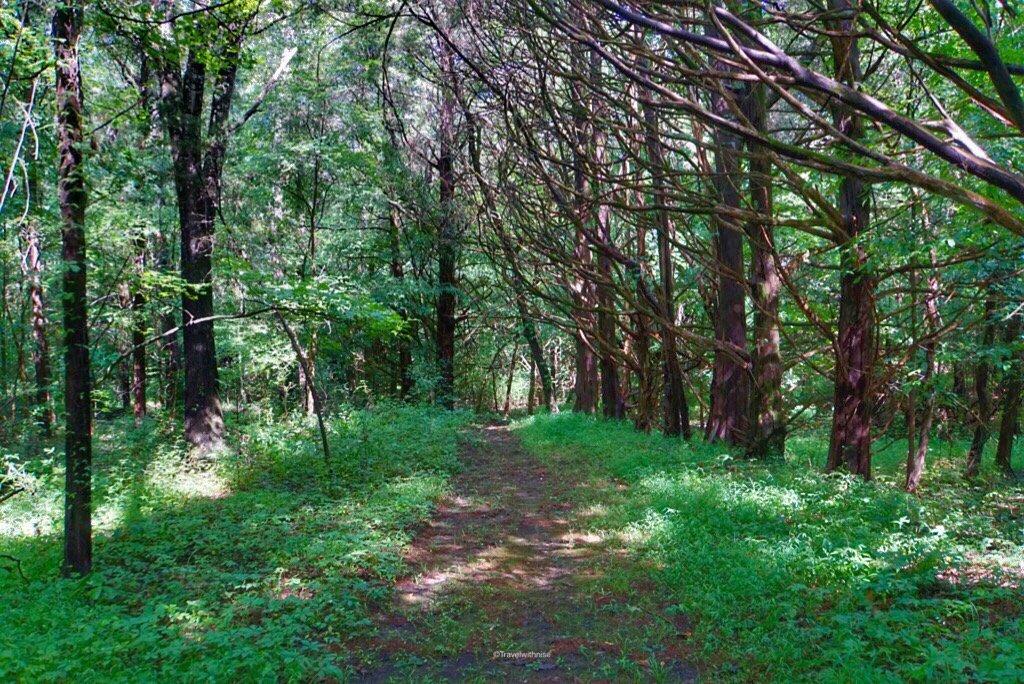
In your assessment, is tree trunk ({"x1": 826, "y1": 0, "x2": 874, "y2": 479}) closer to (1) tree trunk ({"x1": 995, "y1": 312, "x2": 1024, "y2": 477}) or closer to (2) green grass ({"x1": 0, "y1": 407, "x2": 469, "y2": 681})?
(1) tree trunk ({"x1": 995, "y1": 312, "x2": 1024, "y2": 477})

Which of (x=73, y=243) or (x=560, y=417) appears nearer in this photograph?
(x=73, y=243)

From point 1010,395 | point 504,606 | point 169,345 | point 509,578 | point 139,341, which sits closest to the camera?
point 504,606

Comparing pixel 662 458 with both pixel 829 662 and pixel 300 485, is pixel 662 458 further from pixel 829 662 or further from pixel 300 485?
pixel 829 662

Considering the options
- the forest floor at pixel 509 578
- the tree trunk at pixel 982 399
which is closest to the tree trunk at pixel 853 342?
the forest floor at pixel 509 578

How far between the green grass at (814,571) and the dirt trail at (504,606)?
43 centimetres

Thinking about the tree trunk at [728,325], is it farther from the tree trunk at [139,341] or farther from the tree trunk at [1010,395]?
the tree trunk at [139,341]

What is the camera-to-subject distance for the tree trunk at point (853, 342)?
9.35 meters

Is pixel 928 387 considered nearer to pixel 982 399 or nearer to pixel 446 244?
pixel 982 399

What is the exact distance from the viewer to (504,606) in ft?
19.4

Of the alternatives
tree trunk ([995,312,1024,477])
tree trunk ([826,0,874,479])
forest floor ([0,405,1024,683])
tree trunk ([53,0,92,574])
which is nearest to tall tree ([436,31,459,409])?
tree trunk ([826,0,874,479])

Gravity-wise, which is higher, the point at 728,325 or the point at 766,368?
the point at 728,325

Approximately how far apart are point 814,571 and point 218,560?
551cm

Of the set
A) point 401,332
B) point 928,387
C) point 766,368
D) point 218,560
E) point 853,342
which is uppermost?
point 401,332

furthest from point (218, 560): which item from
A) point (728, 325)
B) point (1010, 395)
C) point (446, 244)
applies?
point (446, 244)
